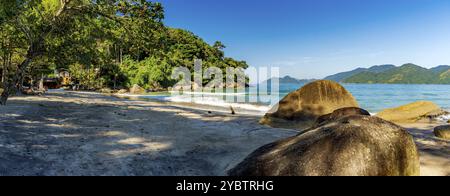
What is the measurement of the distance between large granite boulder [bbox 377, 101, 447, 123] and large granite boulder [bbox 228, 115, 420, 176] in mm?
17678

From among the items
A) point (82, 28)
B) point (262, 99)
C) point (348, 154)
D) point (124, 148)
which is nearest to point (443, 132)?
point (348, 154)

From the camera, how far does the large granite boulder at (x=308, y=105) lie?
12.9 m

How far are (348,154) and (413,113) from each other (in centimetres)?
2082

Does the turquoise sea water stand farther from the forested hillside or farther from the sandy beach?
the sandy beach

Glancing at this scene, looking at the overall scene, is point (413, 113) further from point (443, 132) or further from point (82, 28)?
point (82, 28)

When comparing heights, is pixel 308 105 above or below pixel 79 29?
below

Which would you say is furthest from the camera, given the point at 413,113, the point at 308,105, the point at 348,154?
the point at 413,113

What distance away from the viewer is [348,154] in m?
4.30

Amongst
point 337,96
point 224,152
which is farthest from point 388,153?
point 337,96

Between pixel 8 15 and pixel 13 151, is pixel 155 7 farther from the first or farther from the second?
pixel 13 151

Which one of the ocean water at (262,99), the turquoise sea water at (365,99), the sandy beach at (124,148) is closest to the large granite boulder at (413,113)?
the ocean water at (262,99)
